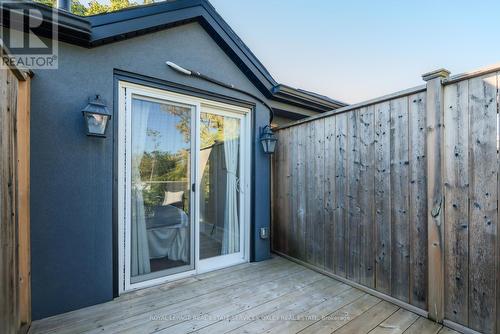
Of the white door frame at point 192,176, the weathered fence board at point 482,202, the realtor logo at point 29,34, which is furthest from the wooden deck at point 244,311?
the realtor logo at point 29,34

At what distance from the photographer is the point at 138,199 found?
259 cm

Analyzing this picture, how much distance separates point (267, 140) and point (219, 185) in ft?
3.01

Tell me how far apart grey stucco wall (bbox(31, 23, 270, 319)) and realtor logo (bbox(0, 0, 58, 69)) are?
8 cm

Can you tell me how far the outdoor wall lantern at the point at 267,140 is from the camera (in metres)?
3.40

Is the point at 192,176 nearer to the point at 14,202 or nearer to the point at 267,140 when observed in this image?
the point at 267,140

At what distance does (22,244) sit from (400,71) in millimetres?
7669

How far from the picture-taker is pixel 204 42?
119 inches

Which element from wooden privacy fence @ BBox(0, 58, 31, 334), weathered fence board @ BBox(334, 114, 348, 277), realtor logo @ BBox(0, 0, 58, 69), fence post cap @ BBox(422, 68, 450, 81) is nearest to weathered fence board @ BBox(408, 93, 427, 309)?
fence post cap @ BBox(422, 68, 450, 81)

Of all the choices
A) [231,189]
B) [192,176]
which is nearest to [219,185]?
[231,189]

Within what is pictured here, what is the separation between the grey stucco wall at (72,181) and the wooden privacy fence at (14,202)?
0.09 meters

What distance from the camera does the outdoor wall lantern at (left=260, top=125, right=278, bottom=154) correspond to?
134 inches

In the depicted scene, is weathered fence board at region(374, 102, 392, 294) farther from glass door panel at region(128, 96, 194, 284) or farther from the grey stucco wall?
the grey stucco wall

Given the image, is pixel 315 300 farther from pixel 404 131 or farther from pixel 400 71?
pixel 400 71

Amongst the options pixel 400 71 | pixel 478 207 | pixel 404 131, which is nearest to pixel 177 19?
pixel 404 131
